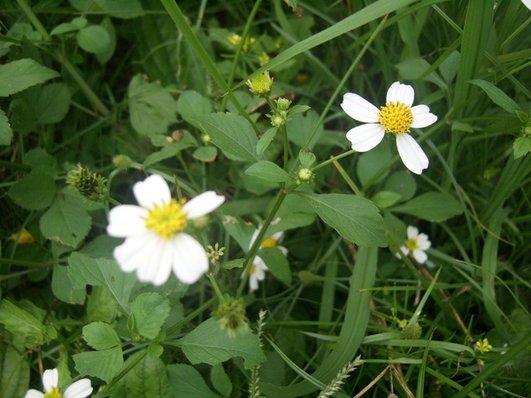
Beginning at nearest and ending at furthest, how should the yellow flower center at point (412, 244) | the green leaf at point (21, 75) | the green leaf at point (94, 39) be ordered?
1. the green leaf at point (21, 75)
2. the green leaf at point (94, 39)
3. the yellow flower center at point (412, 244)

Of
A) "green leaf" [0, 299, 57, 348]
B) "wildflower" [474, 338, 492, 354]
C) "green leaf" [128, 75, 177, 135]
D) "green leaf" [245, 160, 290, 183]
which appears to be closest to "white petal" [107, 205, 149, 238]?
"green leaf" [245, 160, 290, 183]

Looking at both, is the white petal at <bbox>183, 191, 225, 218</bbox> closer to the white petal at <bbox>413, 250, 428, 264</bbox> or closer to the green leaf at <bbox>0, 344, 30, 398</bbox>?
the green leaf at <bbox>0, 344, 30, 398</bbox>

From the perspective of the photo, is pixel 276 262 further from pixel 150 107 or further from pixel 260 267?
pixel 150 107

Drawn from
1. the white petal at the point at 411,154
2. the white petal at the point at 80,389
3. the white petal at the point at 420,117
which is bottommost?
the white petal at the point at 80,389

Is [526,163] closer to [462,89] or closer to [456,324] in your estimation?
[462,89]

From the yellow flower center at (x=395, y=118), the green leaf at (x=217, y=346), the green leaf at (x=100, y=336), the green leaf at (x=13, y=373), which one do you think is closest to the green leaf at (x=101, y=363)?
the green leaf at (x=100, y=336)

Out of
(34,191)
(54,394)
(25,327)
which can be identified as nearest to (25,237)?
(34,191)

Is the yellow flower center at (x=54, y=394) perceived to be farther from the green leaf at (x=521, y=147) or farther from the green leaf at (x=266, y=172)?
the green leaf at (x=521, y=147)
